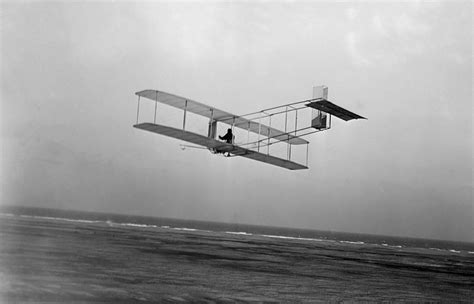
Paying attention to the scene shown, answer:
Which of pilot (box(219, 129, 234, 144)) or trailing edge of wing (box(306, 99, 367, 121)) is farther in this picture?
pilot (box(219, 129, 234, 144))

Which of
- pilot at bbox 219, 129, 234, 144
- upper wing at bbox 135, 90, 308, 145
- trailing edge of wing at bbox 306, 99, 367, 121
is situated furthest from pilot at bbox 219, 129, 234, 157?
trailing edge of wing at bbox 306, 99, 367, 121

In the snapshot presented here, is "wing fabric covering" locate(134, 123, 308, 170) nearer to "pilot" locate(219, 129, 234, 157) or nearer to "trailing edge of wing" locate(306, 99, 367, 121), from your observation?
"pilot" locate(219, 129, 234, 157)

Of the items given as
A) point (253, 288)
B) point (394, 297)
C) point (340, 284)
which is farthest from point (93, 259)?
point (394, 297)

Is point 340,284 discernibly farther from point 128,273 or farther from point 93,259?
point 93,259

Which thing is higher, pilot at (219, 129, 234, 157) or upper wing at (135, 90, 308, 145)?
upper wing at (135, 90, 308, 145)

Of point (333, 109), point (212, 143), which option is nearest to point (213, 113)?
point (212, 143)

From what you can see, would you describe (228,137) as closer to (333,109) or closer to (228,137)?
(228,137)
